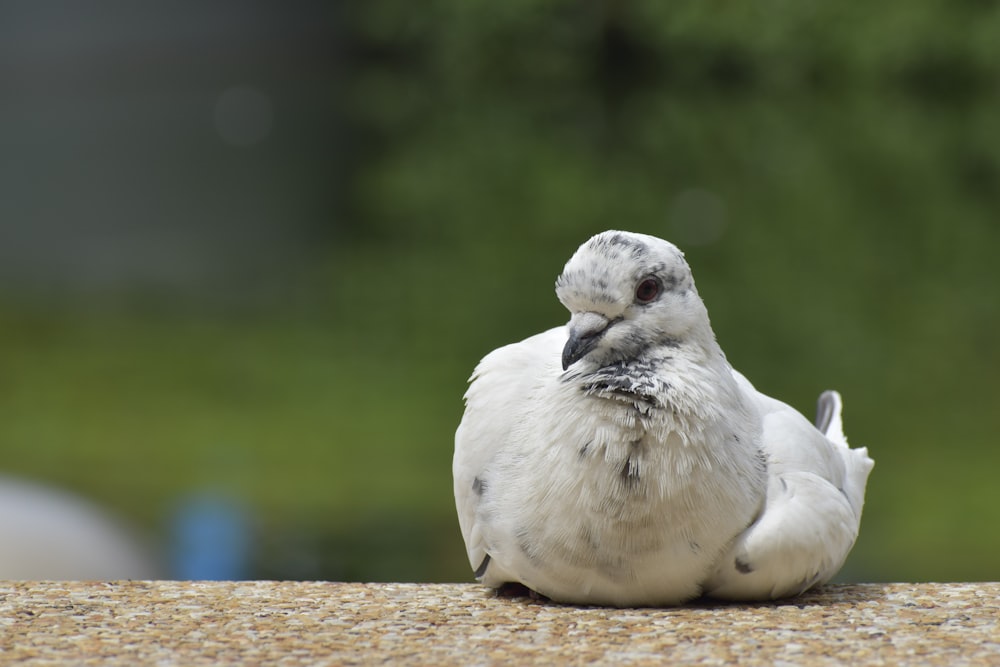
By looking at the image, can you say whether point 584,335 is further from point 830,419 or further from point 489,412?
point 830,419

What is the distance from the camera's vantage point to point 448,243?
20141 millimetres

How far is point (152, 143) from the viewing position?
30.5 metres

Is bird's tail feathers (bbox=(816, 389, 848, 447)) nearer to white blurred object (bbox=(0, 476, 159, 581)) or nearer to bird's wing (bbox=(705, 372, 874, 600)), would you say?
bird's wing (bbox=(705, 372, 874, 600))

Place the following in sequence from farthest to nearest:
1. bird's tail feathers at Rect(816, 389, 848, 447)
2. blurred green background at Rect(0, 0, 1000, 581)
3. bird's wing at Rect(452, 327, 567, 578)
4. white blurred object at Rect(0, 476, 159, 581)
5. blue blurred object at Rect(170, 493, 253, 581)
A: blurred green background at Rect(0, 0, 1000, 581), blue blurred object at Rect(170, 493, 253, 581), white blurred object at Rect(0, 476, 159, 581), bird's tail feathers at Rect(816, 389, 848, 447), bird's wing at Rect(452, 327, 567, 578)

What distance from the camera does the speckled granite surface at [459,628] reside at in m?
3.62

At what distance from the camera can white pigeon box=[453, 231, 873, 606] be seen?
372cm


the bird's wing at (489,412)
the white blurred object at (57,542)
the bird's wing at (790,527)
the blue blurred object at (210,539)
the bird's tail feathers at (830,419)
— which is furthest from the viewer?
the blue blurred object at (210,539)

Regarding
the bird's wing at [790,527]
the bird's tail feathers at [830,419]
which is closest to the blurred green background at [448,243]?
the bird's tail feathers at [830,419]

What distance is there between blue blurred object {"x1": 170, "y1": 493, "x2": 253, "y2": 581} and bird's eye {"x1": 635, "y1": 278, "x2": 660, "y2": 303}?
21.6ft

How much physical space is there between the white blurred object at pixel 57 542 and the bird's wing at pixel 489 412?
330 cm

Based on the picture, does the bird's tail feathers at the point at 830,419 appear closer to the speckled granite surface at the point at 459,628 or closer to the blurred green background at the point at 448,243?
the speckled granite surface at the point at 459,628

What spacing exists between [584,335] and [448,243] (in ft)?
54.2

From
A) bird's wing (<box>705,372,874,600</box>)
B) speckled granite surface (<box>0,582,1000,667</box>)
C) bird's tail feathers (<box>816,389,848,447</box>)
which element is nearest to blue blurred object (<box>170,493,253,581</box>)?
speckled granite surface (<box>0,582,1000,667</box>)

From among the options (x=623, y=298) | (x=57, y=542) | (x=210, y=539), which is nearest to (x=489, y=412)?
(x=623, y=298)
